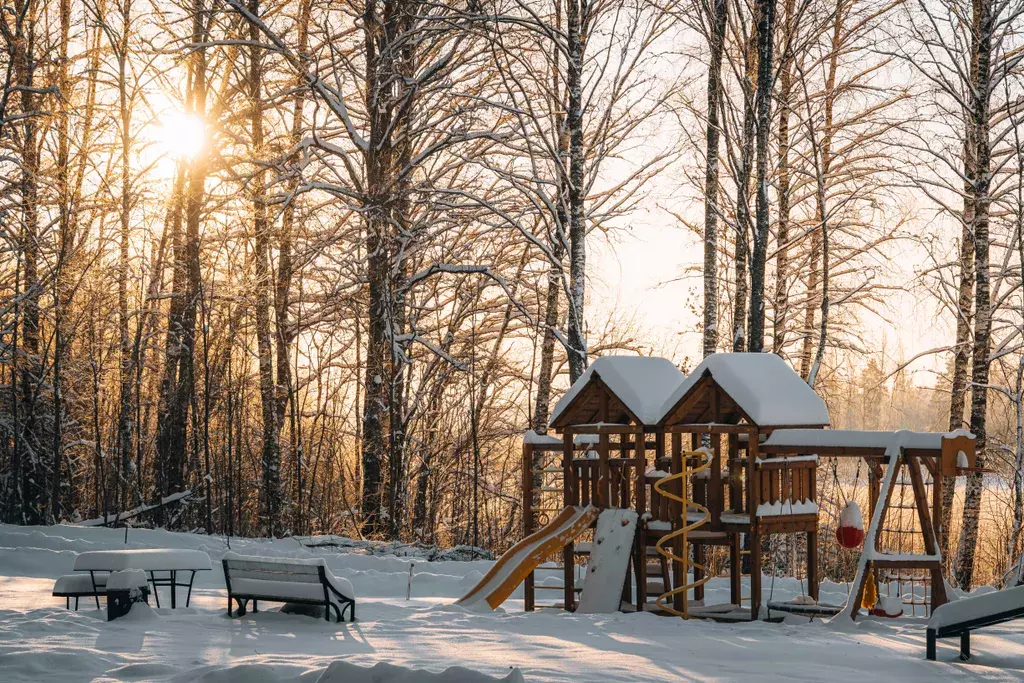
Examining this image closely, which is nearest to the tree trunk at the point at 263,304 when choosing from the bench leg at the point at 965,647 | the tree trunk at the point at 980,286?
the tree trunk at the point at 980,286

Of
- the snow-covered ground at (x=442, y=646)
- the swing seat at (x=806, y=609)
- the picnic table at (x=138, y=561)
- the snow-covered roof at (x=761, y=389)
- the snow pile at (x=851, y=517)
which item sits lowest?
the swing seat at (x=806, y=609)

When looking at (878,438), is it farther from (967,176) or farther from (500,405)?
(500,405)

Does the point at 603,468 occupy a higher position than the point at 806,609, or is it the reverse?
the point at 603,468

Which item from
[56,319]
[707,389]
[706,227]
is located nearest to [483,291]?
[706,227]

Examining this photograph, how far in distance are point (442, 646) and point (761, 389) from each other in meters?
4.86

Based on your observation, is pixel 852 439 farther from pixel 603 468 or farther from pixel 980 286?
pixel 980 286

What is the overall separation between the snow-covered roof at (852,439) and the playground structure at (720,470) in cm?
1

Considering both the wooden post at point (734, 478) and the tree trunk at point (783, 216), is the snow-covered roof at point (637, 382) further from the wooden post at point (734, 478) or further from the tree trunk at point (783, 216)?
the tree trunk at point (783, 216)

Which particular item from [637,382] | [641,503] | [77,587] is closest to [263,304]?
[637,382]

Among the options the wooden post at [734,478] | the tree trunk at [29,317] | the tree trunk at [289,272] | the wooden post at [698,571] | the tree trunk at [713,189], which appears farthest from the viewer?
the tree trunk at [289,272]

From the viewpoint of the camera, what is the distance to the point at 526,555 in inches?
479

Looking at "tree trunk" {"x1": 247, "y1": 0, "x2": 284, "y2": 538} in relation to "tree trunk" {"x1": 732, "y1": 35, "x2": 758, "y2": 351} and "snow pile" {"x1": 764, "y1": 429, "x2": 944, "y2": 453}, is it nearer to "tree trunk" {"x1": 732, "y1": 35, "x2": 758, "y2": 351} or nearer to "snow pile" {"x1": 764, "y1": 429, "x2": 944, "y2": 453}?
"tree trunk" {"x1": 732, "y1": 35, "x2": 758, "y2": 351}

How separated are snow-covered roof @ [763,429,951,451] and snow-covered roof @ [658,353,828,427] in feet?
0.67

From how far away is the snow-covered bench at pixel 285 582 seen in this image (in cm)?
967
